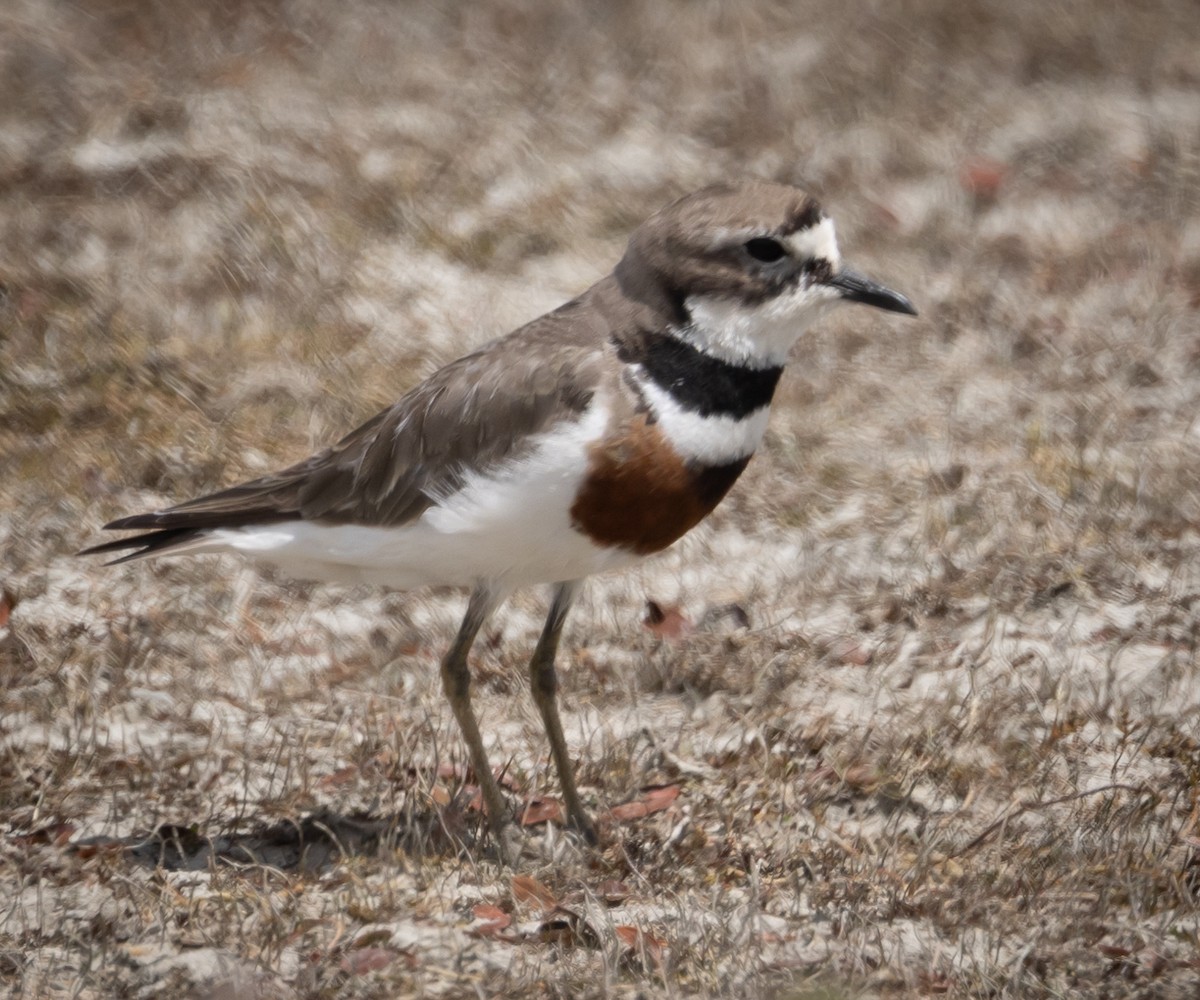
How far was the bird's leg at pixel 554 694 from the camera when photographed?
162 inches

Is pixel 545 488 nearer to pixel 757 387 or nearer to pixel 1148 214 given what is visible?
pixel 757 387

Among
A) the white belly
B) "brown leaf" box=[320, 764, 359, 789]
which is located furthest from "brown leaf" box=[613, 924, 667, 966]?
"brown leaf" box=[320, 764, 359, 789]

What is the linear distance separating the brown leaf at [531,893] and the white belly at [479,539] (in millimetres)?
754

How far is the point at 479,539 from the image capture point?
390 cm

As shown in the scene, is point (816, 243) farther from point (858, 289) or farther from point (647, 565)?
point (647, 565)

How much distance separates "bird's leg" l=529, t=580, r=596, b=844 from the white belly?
0.84ft

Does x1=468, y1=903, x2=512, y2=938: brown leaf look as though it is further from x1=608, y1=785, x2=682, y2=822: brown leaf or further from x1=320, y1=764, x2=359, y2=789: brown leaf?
x1=320, y1=764, x2=359, y2=789: brown leaf

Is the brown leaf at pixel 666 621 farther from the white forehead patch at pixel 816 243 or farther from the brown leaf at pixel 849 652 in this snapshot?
the white forehead patch at pixel 816 243

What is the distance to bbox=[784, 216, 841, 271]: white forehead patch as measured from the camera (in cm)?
385

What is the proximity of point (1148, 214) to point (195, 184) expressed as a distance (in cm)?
461

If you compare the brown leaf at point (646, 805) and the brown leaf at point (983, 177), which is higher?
the brown leaf at point (983, 177)

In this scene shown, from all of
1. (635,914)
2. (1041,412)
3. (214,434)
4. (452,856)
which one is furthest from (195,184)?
(635,914)

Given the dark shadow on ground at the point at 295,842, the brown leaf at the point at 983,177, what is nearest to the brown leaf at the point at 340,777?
the dark shadow on ground at the point at 295,842

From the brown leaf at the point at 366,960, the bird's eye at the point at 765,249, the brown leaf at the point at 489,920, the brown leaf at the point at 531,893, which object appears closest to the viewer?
the brown leaf at the point at 366,960
